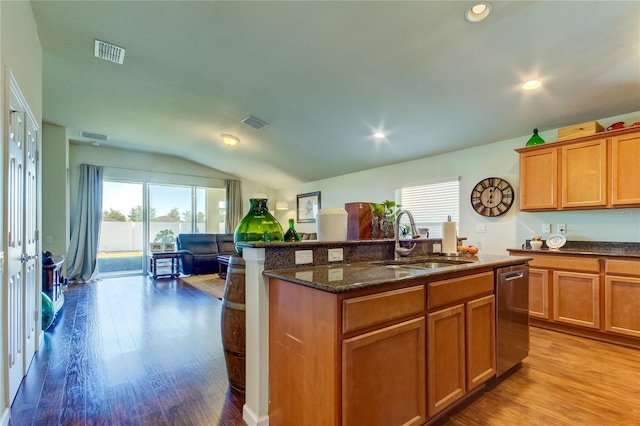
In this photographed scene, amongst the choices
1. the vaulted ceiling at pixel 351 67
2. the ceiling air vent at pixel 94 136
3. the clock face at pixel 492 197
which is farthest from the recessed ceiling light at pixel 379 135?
the ceiling air vent at pixel 94 136

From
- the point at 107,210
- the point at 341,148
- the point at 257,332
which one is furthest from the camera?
the point at 107,210

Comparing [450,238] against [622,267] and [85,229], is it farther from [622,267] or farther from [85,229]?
[85,229]

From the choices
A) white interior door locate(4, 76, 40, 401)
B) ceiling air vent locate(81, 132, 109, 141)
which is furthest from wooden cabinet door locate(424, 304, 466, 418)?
ceiling air vent locate(81, 132, 109, 141)

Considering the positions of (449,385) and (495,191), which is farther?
(495,191)

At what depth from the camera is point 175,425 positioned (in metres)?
1.71

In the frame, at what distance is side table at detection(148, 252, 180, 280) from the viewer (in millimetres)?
6285

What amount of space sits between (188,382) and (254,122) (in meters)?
3.62

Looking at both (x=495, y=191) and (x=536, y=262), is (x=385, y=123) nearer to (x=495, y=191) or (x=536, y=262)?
(x=495, y=191)

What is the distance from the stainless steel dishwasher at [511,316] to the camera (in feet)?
6.92

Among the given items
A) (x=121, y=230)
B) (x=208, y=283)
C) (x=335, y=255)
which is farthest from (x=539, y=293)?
(x=121, y=230)

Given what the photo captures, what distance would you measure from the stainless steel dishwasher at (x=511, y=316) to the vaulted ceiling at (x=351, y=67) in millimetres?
1809

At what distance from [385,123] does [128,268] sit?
6.49 meters

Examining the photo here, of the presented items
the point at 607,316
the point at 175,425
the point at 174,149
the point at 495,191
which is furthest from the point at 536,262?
the point at 174,149

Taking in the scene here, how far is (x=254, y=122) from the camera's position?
4672 millimetres
